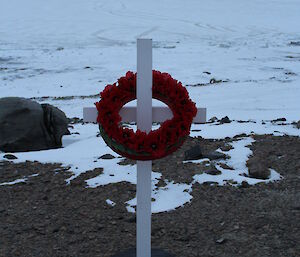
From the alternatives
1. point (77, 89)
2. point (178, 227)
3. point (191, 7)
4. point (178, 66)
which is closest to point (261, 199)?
point (178, 227)

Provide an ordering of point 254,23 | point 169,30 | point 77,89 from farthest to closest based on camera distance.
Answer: point 254,23 < point 169,30 < point 77,89

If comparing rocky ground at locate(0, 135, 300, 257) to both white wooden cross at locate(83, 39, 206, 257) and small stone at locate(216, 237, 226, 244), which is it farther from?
white wooden cross at locate(83, 39, 206, 257)

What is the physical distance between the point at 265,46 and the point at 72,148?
14.0m

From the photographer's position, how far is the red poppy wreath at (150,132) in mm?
2934

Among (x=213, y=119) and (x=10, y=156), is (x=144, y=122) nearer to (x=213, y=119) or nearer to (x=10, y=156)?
(x=10, y=156)

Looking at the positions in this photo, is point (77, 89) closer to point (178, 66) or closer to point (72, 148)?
point (178, 66)

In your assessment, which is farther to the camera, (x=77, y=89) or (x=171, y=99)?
(x=77, y=89)

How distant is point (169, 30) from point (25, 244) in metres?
20.2

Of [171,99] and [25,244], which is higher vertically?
[171,99]

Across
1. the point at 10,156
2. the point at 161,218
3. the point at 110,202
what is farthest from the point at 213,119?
the point at 161,218

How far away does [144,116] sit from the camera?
10.2ft

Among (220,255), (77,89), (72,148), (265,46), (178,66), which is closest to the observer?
(220,255)

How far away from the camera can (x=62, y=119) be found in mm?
6465

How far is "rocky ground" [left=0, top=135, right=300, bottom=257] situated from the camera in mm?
3555
